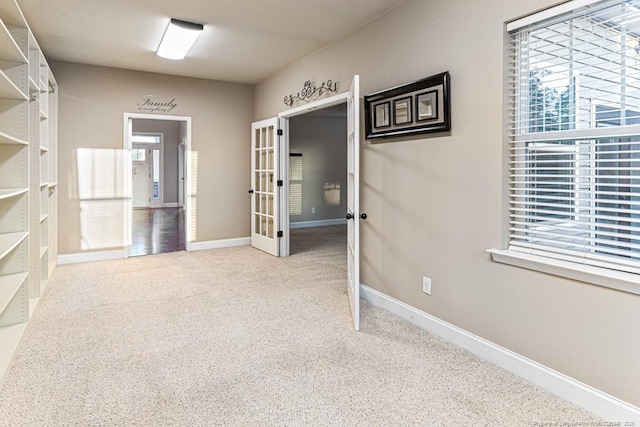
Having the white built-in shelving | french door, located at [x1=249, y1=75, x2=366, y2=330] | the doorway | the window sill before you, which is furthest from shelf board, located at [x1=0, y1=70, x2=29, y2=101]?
the doorway

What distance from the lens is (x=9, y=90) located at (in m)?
2.54

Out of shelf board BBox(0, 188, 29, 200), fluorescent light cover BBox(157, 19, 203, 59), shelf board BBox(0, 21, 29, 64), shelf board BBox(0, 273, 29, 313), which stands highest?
fluorescent light cover BBox(157, 19, 203, 59)

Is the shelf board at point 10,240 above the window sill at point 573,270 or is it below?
above

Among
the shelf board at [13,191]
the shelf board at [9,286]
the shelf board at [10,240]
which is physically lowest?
the shelf board at [9,286]

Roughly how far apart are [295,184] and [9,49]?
20.0ft

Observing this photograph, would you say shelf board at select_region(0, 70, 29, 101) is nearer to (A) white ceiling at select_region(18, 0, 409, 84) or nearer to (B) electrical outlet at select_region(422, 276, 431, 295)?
(A) white ceiling at select_region(18, 0, 409, 84)

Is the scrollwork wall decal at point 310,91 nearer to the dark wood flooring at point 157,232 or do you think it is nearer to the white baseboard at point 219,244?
the white baseboard at point 219,244

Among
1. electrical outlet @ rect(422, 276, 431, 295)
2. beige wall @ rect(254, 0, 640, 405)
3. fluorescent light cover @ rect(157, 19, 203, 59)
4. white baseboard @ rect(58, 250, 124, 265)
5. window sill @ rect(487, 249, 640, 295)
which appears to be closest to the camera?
window sill @ rect(487, 249, 640, 295)

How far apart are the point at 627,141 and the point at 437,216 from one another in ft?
3.90

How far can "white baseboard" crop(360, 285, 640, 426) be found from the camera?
1.85 metres

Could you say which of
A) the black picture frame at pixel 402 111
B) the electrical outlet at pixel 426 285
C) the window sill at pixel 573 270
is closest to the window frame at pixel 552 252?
the window sill at pixel 573 270

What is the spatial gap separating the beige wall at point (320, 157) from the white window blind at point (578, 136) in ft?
20.3

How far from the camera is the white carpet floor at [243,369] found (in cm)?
188

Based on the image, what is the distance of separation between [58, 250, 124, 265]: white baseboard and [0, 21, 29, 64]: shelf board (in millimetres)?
2933
